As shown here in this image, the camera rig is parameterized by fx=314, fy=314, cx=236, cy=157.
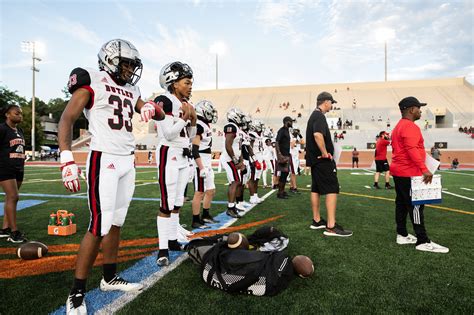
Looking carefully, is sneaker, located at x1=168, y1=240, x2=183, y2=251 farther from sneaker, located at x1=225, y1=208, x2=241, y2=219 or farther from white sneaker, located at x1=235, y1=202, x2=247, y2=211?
white sneaker, located at x1=235, y1=202, x2=247, y2=211

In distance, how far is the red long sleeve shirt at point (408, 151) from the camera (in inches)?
158

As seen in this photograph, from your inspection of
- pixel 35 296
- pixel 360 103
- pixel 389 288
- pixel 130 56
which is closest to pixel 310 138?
pixel 389 288

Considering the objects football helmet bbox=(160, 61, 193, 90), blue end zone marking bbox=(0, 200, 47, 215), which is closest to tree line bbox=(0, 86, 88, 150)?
blue end zone marking bbox=(0, 200, 47, 215)

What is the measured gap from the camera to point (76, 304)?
7.81 feet

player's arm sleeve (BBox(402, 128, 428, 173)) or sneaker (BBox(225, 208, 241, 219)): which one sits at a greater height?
player's arm sleeve (BBox(402, 128, 428, 173))

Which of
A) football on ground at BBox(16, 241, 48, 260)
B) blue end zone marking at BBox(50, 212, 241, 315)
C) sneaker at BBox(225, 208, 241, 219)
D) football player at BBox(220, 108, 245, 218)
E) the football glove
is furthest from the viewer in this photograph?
football player at BBox(220, 108, 245, 218)

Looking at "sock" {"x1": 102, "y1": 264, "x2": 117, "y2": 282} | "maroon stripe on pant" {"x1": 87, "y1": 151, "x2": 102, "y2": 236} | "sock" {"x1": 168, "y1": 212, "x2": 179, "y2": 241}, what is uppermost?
"maroon stripe on pant" {"x1": 87, "y1": 151, "x2": 102, "y2": 236}

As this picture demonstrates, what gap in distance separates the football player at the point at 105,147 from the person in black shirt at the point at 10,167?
2.78 m

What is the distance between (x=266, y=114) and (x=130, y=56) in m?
50.1

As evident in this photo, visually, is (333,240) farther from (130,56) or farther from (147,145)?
(147,145)

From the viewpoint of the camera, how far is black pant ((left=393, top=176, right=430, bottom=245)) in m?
4.07

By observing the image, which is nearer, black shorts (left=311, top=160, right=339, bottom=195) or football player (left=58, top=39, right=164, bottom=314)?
football player (left=58, top=39, right=164, bottom=314)

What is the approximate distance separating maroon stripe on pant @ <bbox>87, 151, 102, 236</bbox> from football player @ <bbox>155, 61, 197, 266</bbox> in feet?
3.65

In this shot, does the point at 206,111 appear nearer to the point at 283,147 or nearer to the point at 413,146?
the point at 413,146
